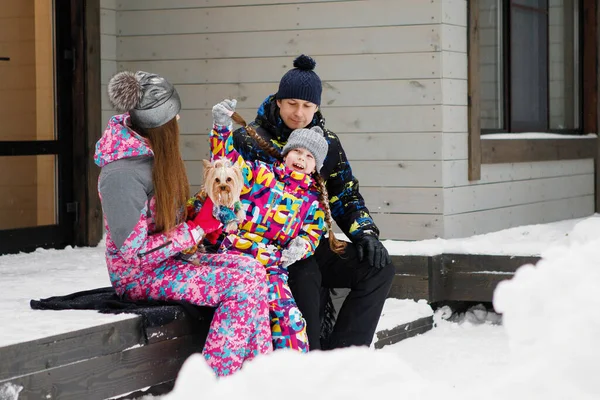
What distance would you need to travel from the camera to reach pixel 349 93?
291 inches

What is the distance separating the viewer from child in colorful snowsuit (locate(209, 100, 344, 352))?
4.46 m

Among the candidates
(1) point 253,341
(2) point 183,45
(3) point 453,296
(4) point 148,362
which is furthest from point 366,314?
(2) point 183,45

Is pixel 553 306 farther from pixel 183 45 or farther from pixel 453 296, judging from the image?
pixel 183 45

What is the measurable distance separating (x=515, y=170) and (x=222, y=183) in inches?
176

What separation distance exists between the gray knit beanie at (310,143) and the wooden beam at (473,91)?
2.95m

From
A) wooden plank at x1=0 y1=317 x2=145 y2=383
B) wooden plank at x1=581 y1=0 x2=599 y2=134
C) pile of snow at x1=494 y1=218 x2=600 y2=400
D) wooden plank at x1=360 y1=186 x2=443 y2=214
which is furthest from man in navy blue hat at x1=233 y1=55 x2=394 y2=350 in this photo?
wooden plank at x1=581 y1=0 x2=599 y2=134

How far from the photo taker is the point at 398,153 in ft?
23.9

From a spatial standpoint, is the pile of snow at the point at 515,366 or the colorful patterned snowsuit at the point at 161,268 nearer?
the pile of snow at the point at 515,366

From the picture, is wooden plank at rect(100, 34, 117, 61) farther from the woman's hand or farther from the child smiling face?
the woman's hand

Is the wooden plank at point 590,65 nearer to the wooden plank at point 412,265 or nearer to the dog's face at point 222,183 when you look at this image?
the wooden plank at point 412,265

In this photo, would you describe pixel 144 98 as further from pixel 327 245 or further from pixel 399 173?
pixel 399 173

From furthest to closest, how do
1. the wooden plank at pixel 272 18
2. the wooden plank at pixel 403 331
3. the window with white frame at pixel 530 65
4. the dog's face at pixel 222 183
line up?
the window with white frame at pixel 530 65 < the wooden plank at pixel 272 18 < the wooden plank at pixel 403 331 < the dog's face at pixel 222 183

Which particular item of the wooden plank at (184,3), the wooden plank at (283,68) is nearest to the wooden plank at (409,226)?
the wooden plank at (283,68)

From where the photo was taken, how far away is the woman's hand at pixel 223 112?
4375mm
